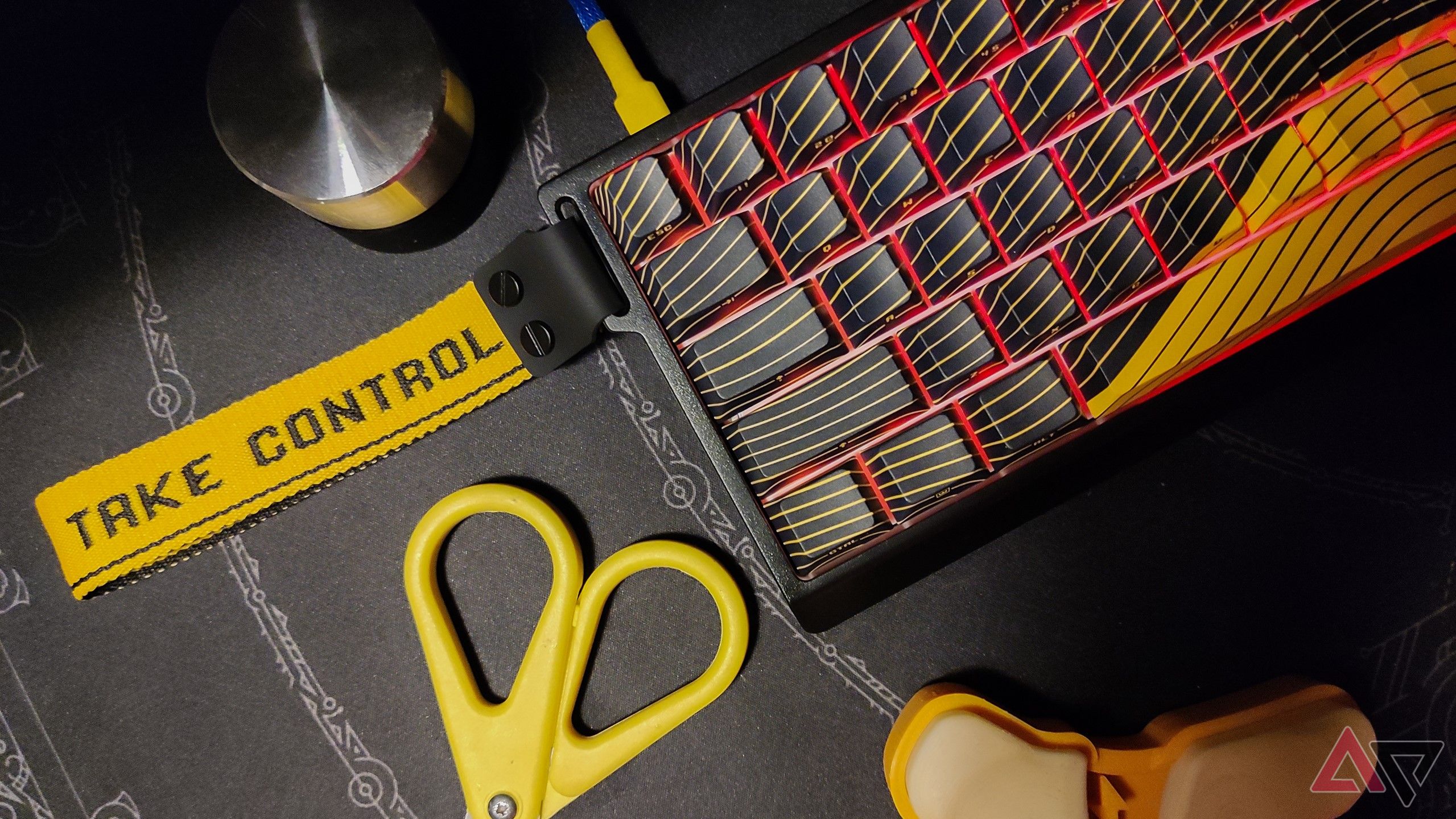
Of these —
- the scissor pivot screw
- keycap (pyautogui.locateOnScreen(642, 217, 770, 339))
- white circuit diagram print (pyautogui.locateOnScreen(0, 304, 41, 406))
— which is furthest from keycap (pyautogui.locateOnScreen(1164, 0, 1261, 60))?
white circuit diagram print (pyautogui.locateOnScreen(0, 304, 41, 406))

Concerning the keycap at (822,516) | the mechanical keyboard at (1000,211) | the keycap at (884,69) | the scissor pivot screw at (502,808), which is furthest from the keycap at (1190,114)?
the scissor pivot screw at (502,808)

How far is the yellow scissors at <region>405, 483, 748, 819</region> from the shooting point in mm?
465

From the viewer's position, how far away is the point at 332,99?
0.41 metres

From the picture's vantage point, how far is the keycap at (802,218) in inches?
15.7

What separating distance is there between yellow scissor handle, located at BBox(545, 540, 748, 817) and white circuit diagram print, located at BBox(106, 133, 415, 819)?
0.33 feet

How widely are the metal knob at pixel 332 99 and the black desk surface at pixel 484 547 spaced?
0.07 metres

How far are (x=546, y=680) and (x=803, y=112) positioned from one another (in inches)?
12.4

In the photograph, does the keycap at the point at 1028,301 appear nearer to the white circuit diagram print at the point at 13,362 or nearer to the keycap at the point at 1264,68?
the keycap at the point at 1264,68

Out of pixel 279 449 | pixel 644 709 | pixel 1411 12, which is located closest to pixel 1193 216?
pixel 1411 12

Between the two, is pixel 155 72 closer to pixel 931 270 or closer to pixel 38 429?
pixel 38 429

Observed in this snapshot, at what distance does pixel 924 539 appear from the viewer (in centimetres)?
41

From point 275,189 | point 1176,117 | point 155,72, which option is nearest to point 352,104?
point 275,189

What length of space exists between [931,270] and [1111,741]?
0.28m

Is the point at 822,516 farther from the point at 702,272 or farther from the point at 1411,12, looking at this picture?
the point at 1411,12
